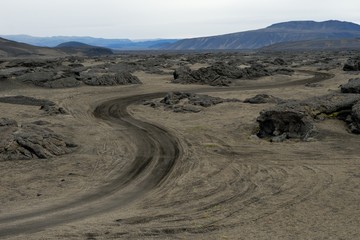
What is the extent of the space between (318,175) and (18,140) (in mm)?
12491

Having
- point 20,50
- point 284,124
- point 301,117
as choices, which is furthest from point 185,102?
point 20,50

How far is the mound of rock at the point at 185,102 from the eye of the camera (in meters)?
29.5

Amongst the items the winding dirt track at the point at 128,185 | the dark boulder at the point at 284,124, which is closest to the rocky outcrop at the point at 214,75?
the winding dirt track at the point at 128,185

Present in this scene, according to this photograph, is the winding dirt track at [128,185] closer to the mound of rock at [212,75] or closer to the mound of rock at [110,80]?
the mound of rock at [110,80]

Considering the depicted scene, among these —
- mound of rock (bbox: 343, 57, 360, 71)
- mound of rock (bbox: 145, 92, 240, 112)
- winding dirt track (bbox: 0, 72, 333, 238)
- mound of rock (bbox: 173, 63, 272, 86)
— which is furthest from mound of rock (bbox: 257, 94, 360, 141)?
mound of rock (bbox: 343, 57, 360, 71)

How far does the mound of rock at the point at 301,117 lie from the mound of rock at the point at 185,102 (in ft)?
26.2

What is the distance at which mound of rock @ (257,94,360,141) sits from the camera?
2080 cm

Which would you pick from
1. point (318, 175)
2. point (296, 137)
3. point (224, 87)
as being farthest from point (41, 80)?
point (318, 175)

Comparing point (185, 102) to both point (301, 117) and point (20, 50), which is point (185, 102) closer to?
point (301, 117)

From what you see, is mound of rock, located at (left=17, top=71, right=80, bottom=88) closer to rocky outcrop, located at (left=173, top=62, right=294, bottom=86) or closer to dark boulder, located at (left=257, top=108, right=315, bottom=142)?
rocky outcrop, located at (left=173, top=62, right=294, bottom=86)

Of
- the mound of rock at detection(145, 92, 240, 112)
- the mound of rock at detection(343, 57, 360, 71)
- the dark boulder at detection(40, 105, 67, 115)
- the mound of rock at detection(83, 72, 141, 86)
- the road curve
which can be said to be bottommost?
the road curve

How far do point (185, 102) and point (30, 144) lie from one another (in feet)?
53.0

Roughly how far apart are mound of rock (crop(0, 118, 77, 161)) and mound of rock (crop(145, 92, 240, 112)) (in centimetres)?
1175

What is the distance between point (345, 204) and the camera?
38.1ft
